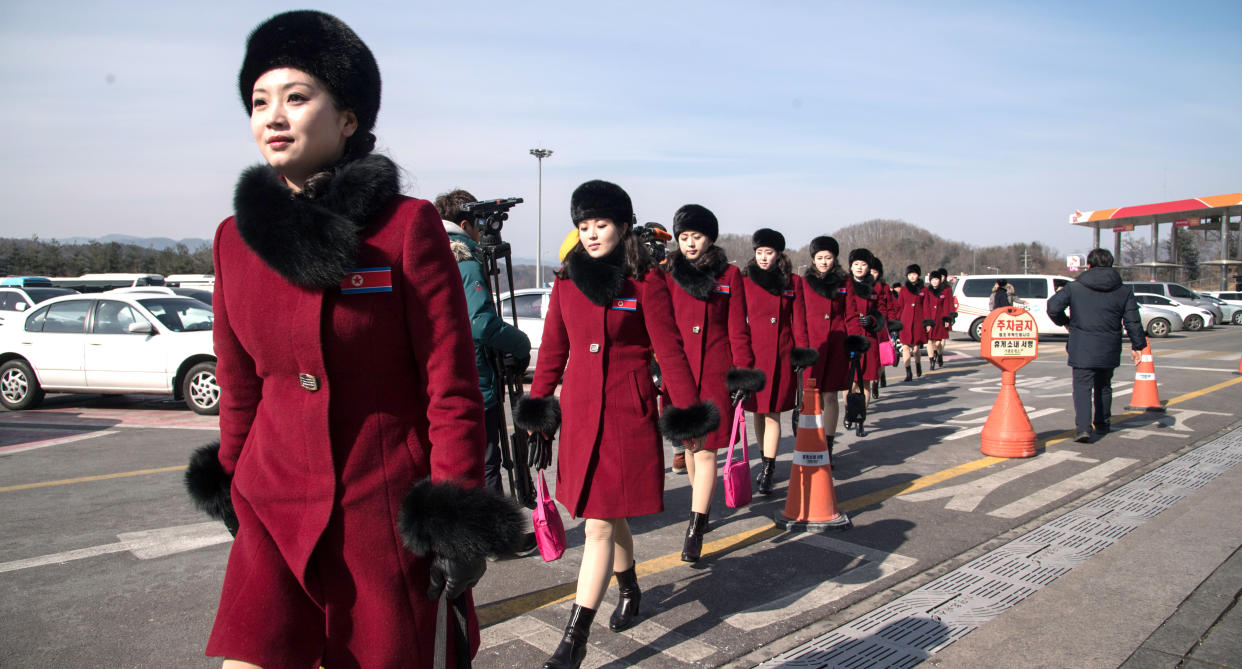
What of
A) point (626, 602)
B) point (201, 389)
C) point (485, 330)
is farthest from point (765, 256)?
point (201, 389)

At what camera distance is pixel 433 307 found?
185 centimetres

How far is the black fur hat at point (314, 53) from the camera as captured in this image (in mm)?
1924

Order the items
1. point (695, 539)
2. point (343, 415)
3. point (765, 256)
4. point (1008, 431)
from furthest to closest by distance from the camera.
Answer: point (1008, 431) < point (765, 256) < point (695, 539) < point (343, 415)

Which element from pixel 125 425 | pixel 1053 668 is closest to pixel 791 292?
pixel 1053 668

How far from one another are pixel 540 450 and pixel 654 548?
4.90ft

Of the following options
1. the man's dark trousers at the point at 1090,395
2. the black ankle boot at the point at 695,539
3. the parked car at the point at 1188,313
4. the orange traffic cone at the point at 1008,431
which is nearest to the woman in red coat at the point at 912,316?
the man's dark trousers at the point at 1090,395

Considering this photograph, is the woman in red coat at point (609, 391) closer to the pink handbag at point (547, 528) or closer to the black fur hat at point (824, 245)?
the pink handbag at point (547, 528)

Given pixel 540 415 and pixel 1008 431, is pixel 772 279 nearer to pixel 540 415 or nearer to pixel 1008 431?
pixel 1008 431

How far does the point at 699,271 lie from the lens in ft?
18.2

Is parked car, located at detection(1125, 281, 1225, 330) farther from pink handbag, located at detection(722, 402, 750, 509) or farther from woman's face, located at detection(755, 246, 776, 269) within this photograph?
pink handbag, located at detection(722, 402, 750, 509)

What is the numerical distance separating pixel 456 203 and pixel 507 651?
2630mm

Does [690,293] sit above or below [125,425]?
above

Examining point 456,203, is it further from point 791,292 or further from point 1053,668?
point 1053,668

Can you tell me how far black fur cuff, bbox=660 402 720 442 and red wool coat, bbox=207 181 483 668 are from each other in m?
2.11
